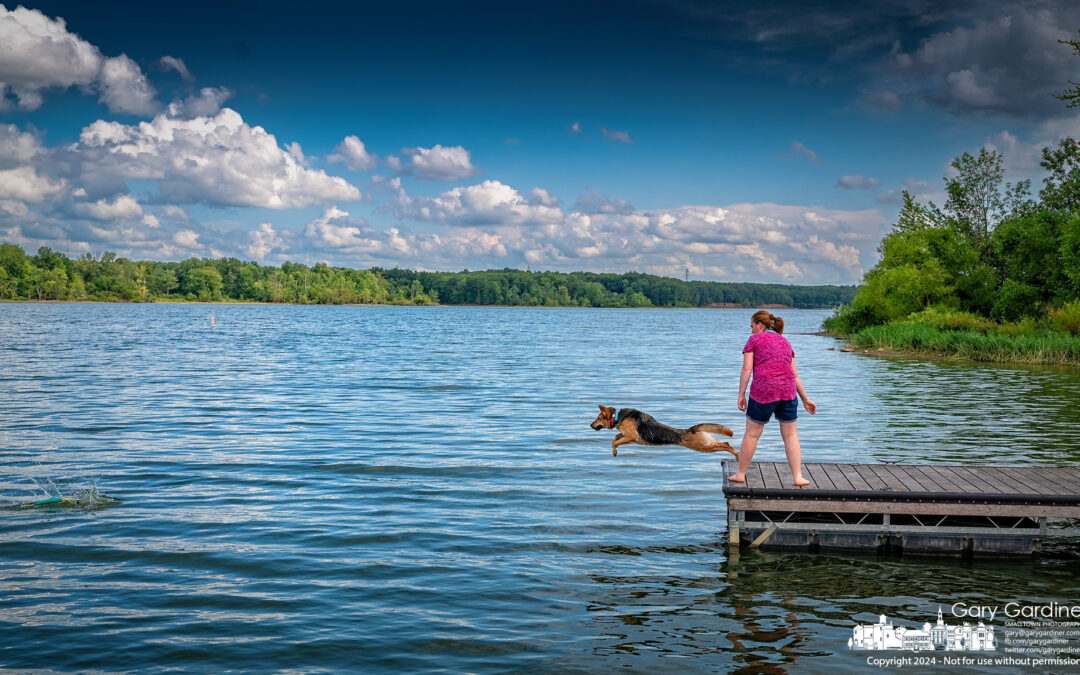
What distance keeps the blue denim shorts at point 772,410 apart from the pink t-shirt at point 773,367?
0.10m

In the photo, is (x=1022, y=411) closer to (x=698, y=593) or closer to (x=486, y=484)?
(x=486, y=484)

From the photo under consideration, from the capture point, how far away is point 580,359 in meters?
56.5

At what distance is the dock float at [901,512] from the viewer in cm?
1139

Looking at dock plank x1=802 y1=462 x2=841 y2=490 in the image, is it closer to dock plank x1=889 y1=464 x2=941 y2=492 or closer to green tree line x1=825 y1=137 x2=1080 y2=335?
dock plank x1=889 y1=464 x2=941 y2=492

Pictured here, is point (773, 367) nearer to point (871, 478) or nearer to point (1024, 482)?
point (871, 478)

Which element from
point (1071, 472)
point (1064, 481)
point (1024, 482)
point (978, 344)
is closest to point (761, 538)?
point (1024, 482)

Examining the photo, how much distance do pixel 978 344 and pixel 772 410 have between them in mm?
52177

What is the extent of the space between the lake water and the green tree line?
38518mm

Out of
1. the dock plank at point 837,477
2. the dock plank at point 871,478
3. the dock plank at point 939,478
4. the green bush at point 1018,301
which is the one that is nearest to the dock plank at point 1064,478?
the dock plank at point 939,478

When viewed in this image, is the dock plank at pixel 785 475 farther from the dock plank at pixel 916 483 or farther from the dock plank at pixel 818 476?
the dock plank at pixel 818 476

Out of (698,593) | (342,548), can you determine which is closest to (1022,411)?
(698,593)

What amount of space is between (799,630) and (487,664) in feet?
11.4

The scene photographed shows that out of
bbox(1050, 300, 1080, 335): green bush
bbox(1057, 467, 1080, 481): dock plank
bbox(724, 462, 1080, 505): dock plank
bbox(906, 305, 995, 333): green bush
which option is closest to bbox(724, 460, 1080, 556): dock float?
bbox(724, 462, 1080, 505): dock plank

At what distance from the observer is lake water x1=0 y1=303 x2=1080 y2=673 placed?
8688 mm
